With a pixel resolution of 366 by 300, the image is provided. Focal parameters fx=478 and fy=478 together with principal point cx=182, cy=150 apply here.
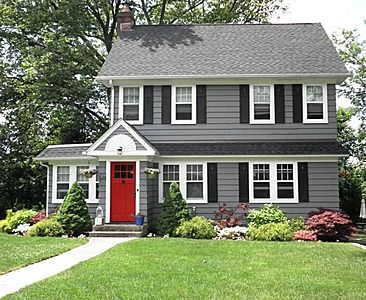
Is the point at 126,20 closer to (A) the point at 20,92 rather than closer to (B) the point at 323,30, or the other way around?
(A) the point at 20,92

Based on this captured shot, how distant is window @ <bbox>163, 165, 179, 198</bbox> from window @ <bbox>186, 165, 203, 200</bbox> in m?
0.46

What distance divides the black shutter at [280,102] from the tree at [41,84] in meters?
10.9

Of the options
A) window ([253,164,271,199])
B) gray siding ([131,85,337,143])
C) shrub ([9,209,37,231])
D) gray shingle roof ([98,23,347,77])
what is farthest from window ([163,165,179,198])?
shrub ([9,209,37,231])

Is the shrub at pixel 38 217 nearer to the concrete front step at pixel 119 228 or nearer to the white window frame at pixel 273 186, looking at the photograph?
the concrete front step at pixel 119 228

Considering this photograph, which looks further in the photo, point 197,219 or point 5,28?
point 5,28

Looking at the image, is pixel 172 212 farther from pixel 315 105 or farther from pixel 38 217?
pixel 315 105

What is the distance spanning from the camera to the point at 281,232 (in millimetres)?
15445

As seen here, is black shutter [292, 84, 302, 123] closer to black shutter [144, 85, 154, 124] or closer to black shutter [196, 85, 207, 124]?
black shutter [196, 85, 207, 124]

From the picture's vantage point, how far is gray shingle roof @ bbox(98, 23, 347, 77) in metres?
18.9

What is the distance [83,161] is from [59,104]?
8.01 metres

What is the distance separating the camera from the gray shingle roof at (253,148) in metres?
17.8

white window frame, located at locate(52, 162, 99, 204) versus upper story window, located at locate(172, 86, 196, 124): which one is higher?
upper story window, located at locate(172, 86, 196, 124)

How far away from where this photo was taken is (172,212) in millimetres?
16578

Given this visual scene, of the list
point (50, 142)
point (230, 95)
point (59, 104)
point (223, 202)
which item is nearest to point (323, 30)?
point (230, 95)
